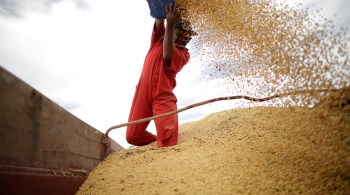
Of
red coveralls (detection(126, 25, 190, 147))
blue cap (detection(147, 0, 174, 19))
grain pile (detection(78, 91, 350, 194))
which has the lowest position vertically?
grain pile (detection(78, 91, 350, 194))

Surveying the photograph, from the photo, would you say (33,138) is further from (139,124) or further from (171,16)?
(171,16)

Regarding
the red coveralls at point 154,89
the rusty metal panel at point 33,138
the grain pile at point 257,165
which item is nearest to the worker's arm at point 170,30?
the red coveralls at point 154,89

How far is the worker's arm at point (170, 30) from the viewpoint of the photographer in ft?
8.47

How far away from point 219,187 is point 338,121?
86 cm

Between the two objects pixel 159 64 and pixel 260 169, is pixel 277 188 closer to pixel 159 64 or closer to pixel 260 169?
pixel 260 169

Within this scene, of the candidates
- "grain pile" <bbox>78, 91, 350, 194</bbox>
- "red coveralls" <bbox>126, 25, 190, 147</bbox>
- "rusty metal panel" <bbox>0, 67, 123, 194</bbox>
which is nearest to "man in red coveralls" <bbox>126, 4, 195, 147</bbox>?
"red coveralls" <bbox>126, 25, 190, 147</bbox>

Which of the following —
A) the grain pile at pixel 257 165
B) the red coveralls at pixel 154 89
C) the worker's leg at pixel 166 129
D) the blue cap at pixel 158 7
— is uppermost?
the blue cap at pixel 158 7

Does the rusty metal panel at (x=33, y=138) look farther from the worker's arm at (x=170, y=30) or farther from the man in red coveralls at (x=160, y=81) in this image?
the worker's arm at (x=170, y=30)

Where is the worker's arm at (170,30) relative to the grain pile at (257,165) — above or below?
above

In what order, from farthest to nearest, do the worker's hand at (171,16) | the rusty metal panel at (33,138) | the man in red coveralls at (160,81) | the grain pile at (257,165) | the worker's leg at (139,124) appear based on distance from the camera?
1. the worker's leg at (139,124)
2. the man in red coveralls at (160,81)
3. the worker's hand at (171,16)
4. the grain pile at (257,165)
5. the rusty metal panel at (33,138)

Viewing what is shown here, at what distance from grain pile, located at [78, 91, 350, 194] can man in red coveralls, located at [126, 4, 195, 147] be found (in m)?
0.64

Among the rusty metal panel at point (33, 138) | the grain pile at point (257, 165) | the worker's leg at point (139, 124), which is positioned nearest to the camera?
the rusty metal panel at point (33, 138)

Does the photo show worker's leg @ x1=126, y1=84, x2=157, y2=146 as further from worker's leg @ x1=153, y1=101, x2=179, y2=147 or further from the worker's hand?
the worker's hand

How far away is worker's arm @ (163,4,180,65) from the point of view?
8.47 ft
